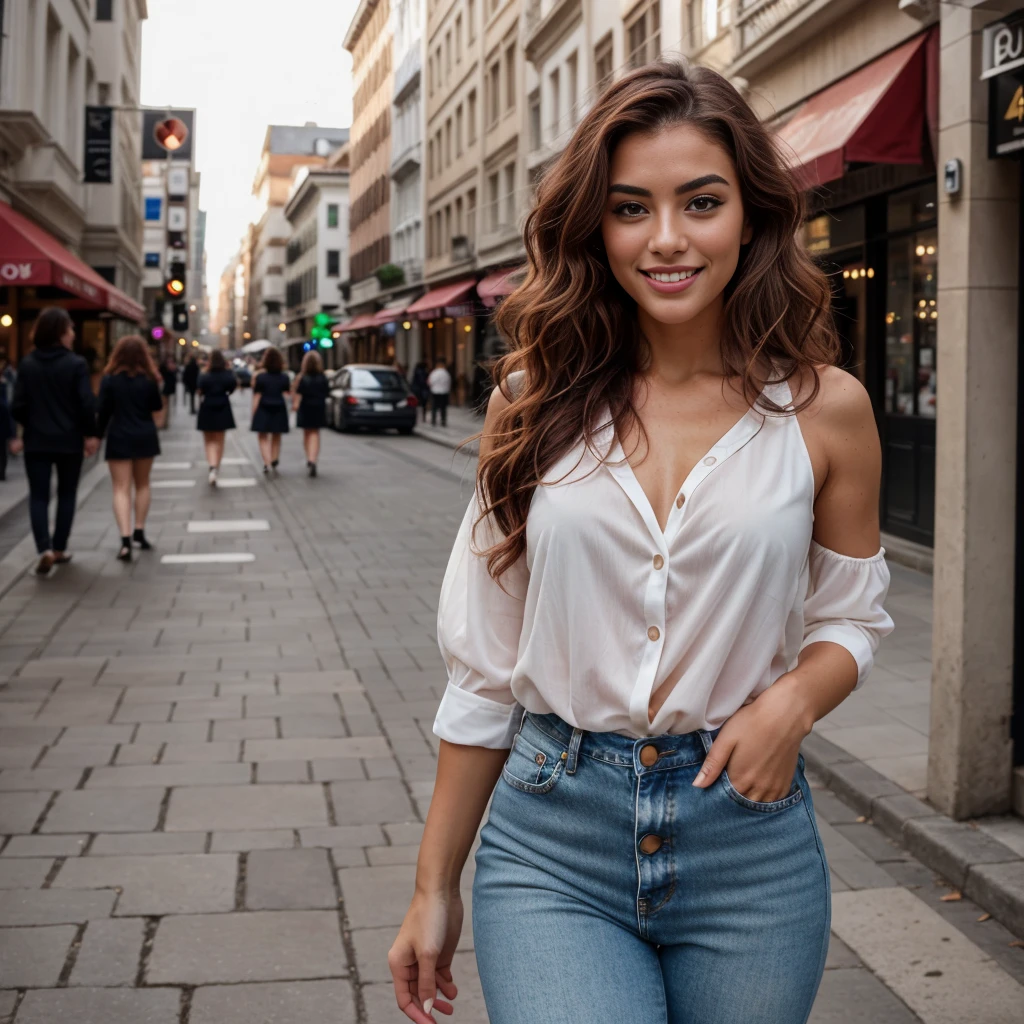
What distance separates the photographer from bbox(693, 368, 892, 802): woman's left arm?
1.83 meters

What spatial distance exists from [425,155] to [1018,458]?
50289mm

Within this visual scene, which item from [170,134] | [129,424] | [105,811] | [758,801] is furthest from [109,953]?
[170,134]

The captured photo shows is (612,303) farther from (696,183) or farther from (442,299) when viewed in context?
(442,299)

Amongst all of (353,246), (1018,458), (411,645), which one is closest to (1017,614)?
(1018,458)

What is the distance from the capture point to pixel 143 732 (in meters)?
6.29

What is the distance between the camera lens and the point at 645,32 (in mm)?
23797

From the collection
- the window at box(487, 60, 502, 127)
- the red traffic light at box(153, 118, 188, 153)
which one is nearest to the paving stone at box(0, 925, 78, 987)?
the red traffic light at box(153, 118, 188, 153)

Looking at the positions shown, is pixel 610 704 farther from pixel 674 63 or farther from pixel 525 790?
pixel 674 63

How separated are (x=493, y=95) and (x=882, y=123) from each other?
32.0 metres

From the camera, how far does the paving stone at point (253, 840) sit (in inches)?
187

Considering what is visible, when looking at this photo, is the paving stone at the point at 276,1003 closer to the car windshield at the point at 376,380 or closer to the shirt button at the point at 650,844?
the shirt button at the point at 650,844

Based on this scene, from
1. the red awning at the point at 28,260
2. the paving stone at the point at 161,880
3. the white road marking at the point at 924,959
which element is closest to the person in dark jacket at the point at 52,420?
the paving stone at the point at 161,880

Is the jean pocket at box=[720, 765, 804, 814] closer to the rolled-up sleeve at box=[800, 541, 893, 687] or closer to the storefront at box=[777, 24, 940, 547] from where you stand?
the rolled-up sleeve at box=[800, 541, 893, 687]

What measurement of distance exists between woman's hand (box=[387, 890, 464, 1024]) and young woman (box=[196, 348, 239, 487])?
17263 mm
